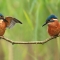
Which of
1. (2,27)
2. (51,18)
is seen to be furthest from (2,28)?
(51,18)

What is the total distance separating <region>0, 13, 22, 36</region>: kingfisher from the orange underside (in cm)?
20

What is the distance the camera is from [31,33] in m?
1.23

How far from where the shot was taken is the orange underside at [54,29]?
124 cm

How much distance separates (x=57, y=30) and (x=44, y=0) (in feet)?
0.68

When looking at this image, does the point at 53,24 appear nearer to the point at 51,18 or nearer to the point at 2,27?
the point at 51,18

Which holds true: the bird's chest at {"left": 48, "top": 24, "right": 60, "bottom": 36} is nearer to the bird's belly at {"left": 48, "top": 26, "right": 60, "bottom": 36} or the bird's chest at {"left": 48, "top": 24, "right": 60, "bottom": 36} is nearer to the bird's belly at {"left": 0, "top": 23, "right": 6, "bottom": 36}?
the bird's belly at {"left": 48, "top": 26, "right": 60, "bottom": 36}

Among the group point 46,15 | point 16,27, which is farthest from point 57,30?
point 16,27

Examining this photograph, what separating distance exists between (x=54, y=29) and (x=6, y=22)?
1.01ft

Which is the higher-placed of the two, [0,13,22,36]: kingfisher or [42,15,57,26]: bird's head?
[42,15,57,26]: bird's head

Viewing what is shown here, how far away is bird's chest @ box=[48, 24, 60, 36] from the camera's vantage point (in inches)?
48.8

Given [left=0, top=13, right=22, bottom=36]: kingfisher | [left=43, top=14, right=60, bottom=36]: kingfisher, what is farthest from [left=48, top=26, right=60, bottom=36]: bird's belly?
[left=0, top=13, right=22, bottom=36]: kingfisher

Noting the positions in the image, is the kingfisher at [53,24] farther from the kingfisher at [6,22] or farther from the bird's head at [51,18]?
the kingfisher at [6,22]

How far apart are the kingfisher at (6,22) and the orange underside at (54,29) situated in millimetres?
196

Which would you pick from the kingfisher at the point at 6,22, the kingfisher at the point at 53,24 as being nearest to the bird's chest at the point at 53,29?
the kingfisher at the point at 53,24
